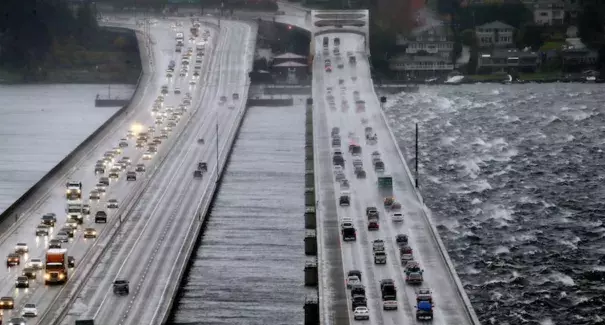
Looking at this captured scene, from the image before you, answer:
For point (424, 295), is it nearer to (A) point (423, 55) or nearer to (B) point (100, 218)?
(B) point (100, 218)

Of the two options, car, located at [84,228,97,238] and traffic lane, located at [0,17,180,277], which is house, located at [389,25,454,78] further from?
car, located at [84,228,97,238]

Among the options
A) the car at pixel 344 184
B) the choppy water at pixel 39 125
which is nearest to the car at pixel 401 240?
the car at pixel 344 184

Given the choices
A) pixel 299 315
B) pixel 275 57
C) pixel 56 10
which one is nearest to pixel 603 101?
pixel 275 57

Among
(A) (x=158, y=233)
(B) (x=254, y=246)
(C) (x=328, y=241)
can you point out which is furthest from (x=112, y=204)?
(C) (x=328, y=241)

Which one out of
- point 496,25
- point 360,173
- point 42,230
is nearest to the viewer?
point 42,230

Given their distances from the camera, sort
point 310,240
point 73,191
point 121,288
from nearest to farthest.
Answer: point 121,288 → point 310,240 → point 73,191

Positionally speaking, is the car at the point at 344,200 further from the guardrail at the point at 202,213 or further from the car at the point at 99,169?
the car at the point at 99,169
